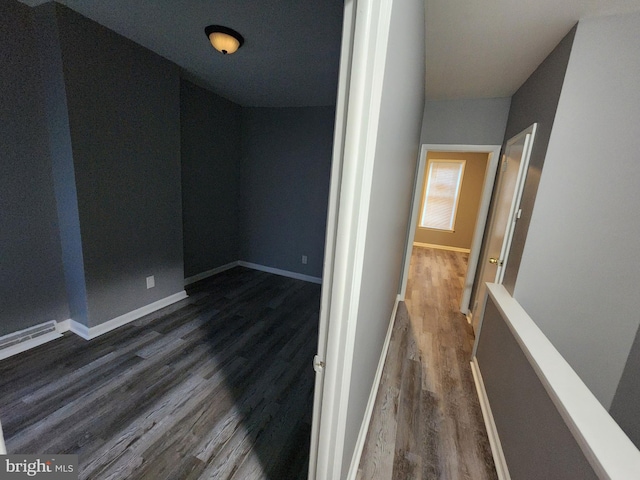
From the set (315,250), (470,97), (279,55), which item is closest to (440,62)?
(470,97)

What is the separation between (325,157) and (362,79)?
3.02 metres

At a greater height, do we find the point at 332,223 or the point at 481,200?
the point at 481,200

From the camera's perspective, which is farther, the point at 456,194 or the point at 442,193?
the point at 442,193

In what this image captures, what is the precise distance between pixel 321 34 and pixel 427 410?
2753mm

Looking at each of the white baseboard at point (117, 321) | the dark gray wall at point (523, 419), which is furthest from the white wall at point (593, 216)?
the white baseboard at point (117, 321)

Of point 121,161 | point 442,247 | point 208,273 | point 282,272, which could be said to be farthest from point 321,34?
point 442,247

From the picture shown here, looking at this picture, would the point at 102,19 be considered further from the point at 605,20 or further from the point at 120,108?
the point at 605,20

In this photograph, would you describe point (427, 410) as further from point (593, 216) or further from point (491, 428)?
point (593, 216)

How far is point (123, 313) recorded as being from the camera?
2467 millimetres

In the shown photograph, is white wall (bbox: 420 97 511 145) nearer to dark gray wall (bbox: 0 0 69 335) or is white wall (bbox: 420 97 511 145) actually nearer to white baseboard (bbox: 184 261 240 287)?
white baseboard (bbox: 184 261 240 287)

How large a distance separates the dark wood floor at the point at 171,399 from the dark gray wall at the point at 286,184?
149cm

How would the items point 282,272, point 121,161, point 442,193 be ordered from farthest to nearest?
point 442,193 < point 282,272 < point 121,161

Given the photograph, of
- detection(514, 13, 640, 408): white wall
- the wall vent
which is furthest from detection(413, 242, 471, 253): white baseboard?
the wall vent

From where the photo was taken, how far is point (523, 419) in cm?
128
